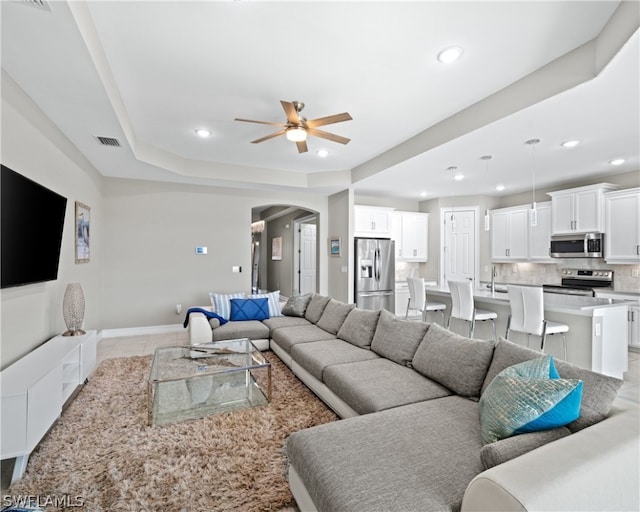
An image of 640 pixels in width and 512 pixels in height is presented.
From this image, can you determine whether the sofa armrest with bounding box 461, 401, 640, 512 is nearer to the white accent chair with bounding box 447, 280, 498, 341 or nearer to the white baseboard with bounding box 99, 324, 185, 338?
the white accent chair with bounding box 447, 280, 498, 341

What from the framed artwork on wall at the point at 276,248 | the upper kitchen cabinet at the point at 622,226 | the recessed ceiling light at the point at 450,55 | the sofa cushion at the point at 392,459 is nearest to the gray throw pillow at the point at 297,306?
the sofa cushion at the point at 392,459

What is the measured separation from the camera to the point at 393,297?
22.4ft

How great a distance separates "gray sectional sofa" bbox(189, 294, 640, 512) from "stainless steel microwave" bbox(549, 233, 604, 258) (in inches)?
170

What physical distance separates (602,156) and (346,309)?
13.2 ft

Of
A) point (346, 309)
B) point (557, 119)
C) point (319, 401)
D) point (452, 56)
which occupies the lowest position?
point (319, 401)

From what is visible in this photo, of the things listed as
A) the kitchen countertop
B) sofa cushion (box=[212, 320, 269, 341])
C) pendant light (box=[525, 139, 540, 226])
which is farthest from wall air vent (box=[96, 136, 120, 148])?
the kitchen countertop

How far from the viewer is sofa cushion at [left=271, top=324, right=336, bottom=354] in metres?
3.56

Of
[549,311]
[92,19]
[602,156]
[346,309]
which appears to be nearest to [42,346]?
[92,19]

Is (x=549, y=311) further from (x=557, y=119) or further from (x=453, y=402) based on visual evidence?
(x=453, y=402)

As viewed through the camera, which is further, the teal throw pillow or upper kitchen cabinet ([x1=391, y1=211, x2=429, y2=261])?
upper kitchen cabinet ([x1=391, y1=211, x2=429, y2=261])

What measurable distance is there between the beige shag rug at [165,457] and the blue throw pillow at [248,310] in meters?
1.67

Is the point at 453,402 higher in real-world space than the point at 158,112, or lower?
lower

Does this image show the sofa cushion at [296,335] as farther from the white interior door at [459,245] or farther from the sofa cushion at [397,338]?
the white interior door at [459,245]

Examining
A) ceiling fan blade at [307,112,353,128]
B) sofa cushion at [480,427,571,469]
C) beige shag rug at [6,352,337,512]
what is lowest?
beige shag rug at [6,352,337,512]
